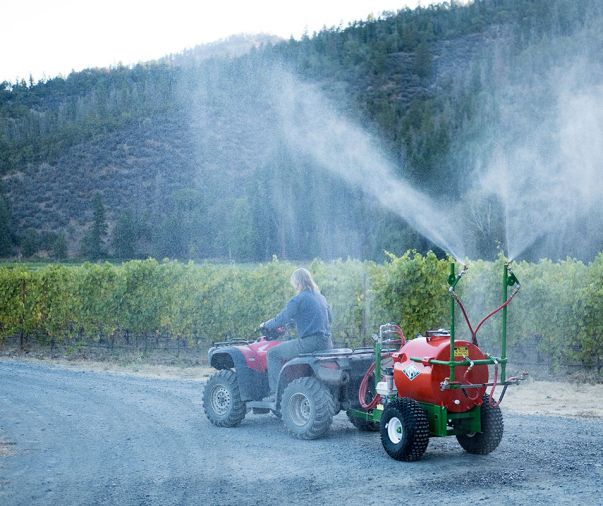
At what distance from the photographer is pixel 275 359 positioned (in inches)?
383

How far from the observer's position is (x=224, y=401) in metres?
10.5

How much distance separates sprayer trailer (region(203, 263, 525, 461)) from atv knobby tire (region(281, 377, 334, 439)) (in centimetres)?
1

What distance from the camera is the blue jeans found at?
31.3ft

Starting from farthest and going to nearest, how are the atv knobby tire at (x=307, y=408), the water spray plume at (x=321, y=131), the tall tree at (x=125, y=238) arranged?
the tall tree at (x=125, y=238), the water spray plume at (x=321, y=131), the atv knobby tire at (x=307, y=408)

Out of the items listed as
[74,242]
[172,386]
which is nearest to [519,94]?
[74,242]

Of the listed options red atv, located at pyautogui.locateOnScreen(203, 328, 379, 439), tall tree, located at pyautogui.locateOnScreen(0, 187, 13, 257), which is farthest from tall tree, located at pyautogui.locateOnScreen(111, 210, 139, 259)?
red atv, located at pyautogui.locateOnScreen(203, 328, 379, 439)

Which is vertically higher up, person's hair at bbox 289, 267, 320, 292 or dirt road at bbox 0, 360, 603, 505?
person's hair at bbox 289, 267, 320, 292

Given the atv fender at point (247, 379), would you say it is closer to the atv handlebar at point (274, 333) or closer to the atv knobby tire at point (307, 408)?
the atv handlebar at point (274, 333)

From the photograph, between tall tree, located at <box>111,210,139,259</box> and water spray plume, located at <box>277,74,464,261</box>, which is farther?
tall tree, located at <box>111,210,139,259</box>

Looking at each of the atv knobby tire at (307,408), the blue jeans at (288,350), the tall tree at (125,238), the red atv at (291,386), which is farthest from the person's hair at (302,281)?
the tall tree at (125,238)

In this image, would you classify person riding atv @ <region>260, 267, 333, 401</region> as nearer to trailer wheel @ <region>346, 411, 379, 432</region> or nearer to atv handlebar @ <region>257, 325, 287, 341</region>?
atv handlebar @ <region>257, 325, 287, 341</region>

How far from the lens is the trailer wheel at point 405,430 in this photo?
25.7ft

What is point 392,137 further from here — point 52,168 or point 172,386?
point 172,386

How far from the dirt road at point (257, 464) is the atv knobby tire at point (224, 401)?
0.18 meters
